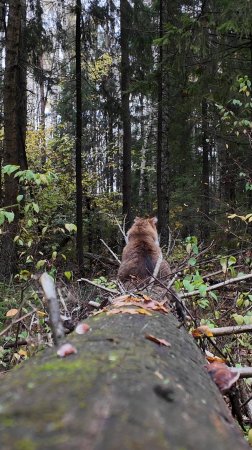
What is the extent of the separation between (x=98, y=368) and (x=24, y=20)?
53.9ft

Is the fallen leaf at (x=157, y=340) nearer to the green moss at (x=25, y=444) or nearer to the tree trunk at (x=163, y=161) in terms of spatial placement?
the green moss at (x=25, y=444)

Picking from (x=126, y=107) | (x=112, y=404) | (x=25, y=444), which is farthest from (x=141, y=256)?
(x=126, y=107)

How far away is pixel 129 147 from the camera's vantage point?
59.8 ft

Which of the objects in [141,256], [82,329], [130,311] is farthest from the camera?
[141,256]

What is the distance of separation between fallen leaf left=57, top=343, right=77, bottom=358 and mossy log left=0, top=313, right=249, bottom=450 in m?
0.03

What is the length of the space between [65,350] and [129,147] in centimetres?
1710

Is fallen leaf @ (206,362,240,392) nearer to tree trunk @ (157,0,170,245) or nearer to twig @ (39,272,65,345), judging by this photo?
twig @ (39,272,65,345)

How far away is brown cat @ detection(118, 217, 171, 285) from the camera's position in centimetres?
554

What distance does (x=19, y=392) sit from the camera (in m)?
1.20

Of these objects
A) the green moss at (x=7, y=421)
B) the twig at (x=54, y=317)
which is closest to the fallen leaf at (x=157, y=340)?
the twig at (x=54, y=317)

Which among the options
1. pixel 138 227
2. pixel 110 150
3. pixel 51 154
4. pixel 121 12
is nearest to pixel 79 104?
pixel 121 12

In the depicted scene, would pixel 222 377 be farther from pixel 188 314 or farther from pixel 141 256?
pixel 141 256

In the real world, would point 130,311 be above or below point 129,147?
below

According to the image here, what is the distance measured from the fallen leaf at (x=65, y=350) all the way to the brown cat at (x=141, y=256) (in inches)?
140
